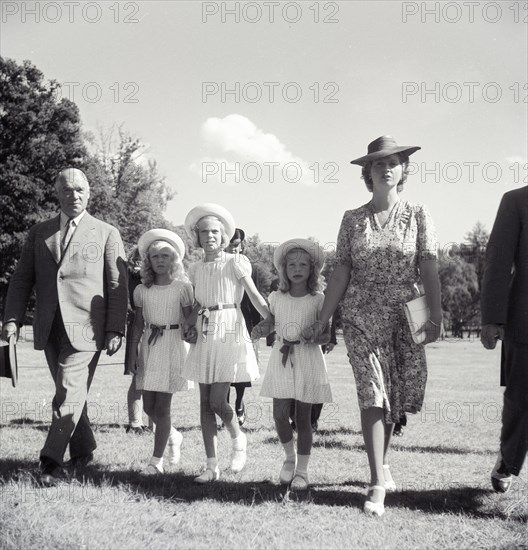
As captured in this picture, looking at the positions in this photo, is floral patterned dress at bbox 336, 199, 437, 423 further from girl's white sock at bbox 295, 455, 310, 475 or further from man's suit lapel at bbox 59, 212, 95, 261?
man's suit lapel at bbox 59, 212, 95, 261

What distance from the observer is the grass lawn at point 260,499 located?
360 centimetres

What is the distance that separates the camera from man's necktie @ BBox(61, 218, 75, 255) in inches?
216

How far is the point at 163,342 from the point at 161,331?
0.32ft

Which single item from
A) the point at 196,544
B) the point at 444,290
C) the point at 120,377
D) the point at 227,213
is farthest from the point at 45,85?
the point at 444,290

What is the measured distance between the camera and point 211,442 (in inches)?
204

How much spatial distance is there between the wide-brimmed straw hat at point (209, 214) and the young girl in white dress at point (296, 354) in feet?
1.74

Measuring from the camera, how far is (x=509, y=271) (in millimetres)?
4344

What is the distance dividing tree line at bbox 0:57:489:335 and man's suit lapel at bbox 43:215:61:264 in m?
21.1

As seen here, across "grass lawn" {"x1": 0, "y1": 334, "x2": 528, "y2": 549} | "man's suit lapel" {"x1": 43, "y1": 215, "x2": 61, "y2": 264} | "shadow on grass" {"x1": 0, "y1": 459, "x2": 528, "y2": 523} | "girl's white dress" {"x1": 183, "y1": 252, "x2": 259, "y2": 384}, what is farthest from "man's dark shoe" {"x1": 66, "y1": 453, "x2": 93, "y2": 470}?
"man's suit lapel" {"x1": 43, "y1": 215, "x2": 61, "y2": 264}

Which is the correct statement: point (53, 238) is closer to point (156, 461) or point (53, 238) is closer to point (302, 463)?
point (156, 461)

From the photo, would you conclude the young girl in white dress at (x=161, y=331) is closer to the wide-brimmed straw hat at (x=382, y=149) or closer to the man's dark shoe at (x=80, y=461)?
the man's dark shoe at (x=80, y=461)

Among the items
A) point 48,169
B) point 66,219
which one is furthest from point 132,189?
point 66,219

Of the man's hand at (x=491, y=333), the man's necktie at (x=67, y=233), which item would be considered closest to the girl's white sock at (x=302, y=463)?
the man's hand at (x=491, y=333)

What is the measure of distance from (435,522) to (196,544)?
58.2 inches
